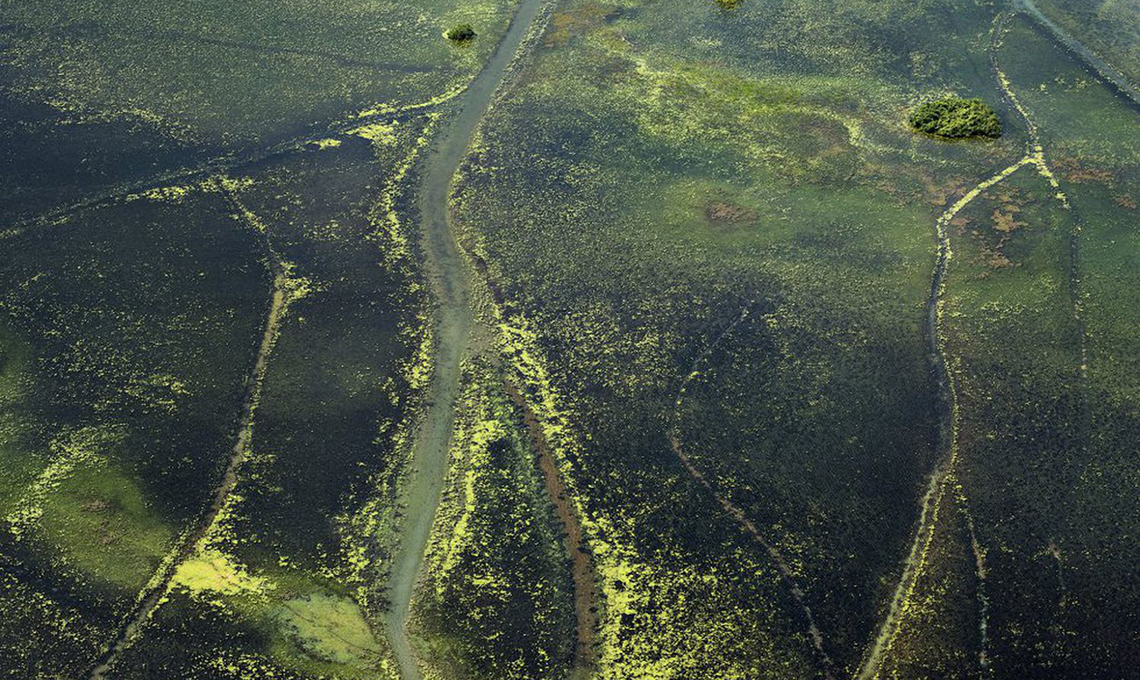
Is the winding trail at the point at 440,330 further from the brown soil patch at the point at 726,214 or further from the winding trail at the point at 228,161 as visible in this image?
the brown soil patch at the point at 726,214

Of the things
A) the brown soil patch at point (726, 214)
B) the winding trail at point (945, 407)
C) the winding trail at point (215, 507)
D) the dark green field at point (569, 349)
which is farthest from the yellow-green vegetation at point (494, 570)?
the brown soil patch at point (726, 214)

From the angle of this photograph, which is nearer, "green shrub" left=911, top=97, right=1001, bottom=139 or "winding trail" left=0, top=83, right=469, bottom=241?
"winding trail" left=0, top=83, right=469, bottom=241

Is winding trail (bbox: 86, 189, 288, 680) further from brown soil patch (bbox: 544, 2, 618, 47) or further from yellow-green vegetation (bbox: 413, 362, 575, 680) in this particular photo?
brown soil patch (bbox: 544, 2, 618, 47)

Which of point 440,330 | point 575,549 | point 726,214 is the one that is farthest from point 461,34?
point 575,549

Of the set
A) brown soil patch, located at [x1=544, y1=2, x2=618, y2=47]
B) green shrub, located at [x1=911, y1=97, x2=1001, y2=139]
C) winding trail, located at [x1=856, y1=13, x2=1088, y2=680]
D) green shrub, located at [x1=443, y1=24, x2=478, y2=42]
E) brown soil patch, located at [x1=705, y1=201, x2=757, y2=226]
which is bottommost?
winding trail, located at [x1=856, y1=13, x2=1088, y2=680]

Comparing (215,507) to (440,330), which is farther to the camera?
(440,330)

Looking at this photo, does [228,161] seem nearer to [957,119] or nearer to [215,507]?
[215,507]

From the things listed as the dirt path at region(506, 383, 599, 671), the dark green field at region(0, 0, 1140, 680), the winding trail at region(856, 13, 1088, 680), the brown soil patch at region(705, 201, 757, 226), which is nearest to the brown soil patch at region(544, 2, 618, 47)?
the dark green field at region(0, 0, 1140, 680)
